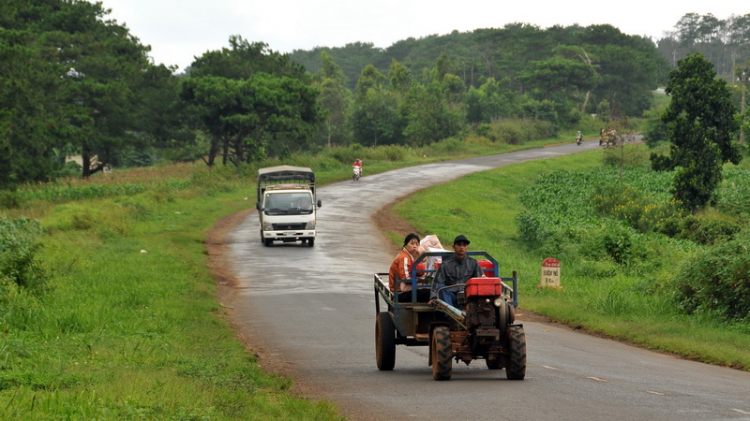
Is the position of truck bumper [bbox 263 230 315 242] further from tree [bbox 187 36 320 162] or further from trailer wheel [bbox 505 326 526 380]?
tree [bbox 187 36 320 162]

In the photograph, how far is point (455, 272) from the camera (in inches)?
495

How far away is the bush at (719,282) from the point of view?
755 inches

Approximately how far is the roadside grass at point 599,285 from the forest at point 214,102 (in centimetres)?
2097

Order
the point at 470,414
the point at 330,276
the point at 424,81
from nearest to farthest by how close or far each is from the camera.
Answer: the point at 470,414 < the point at 330,276 < the point at 424,81

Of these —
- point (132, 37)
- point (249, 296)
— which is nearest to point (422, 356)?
point (249, 296)

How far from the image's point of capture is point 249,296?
78.1 feet

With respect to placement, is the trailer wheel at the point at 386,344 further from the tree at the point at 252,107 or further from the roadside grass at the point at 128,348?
the tree at the point at 252,107

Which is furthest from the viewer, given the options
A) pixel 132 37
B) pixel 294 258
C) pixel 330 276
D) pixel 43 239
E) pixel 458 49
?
pixel 458 49

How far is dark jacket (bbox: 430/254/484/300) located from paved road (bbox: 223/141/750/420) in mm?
1371

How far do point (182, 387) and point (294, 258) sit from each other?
21.7m

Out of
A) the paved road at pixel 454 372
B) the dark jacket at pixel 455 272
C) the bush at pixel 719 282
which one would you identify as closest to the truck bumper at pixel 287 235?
the paved road at pixel 454 372

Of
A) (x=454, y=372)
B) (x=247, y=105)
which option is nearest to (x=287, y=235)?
(x=454, y=372)

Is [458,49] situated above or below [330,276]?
above

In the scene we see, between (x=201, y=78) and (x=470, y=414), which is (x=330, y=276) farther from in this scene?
(x=201, y=78)
